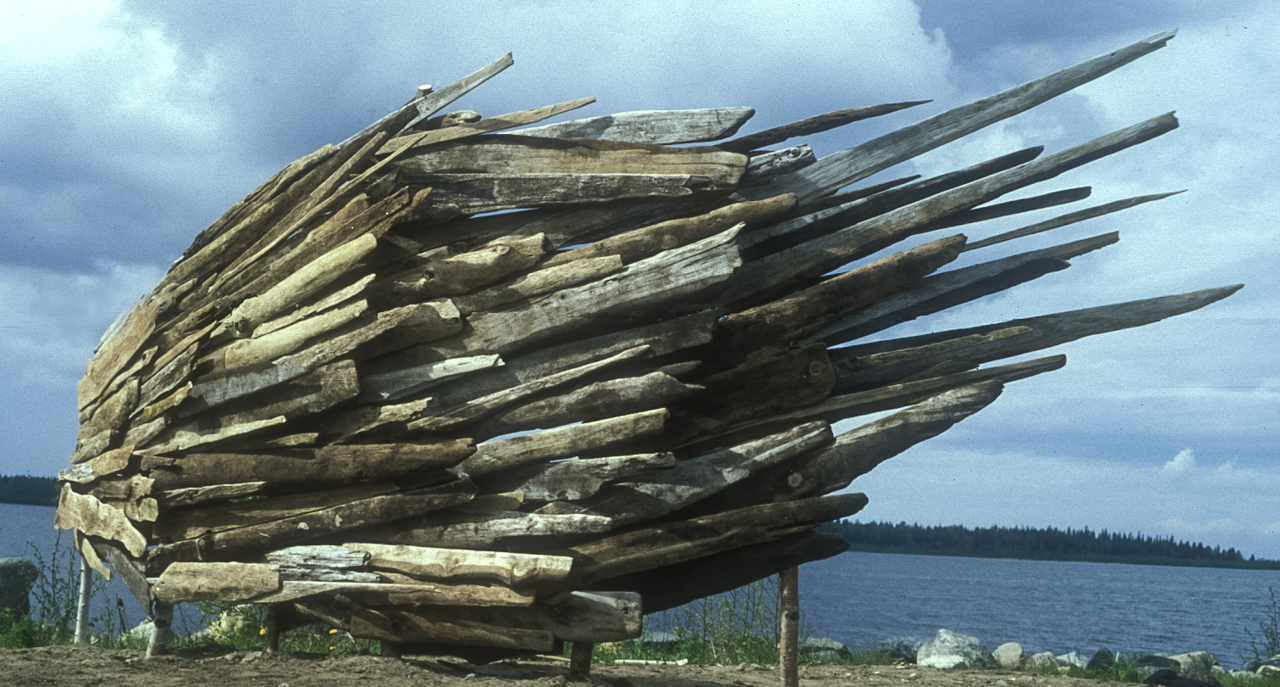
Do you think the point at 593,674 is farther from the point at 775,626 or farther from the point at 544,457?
the point at 775,626

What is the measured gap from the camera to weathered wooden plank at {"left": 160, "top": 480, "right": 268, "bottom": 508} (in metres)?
6.29

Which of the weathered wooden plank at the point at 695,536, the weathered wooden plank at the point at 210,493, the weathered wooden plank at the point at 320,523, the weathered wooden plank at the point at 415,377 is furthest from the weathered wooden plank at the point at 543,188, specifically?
the weathered wooden plank at the point at 210,493

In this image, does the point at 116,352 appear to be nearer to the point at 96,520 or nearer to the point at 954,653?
the point at 96,520

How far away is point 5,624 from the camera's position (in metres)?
8.77

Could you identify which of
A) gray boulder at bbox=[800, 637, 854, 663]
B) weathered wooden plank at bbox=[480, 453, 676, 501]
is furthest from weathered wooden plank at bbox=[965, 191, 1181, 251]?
gray boulder at bbox=[800, 637, 854, 663]

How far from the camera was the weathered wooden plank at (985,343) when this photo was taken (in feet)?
21.0

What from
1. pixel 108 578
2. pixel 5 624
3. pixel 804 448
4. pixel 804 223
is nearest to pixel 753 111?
pixel 804 223

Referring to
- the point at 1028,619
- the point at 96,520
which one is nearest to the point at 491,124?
the point at 96,520

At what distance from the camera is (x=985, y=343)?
6.43 m

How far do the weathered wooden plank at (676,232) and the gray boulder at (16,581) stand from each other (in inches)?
360

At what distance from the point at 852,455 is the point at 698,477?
1.16m

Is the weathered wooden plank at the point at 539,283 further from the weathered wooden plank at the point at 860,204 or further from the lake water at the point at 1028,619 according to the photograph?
the lake water at the point at 1028,619

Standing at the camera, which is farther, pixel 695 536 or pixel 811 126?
pixel 811 126

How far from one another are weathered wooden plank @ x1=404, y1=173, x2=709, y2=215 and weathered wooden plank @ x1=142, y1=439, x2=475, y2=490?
188 centimetres
